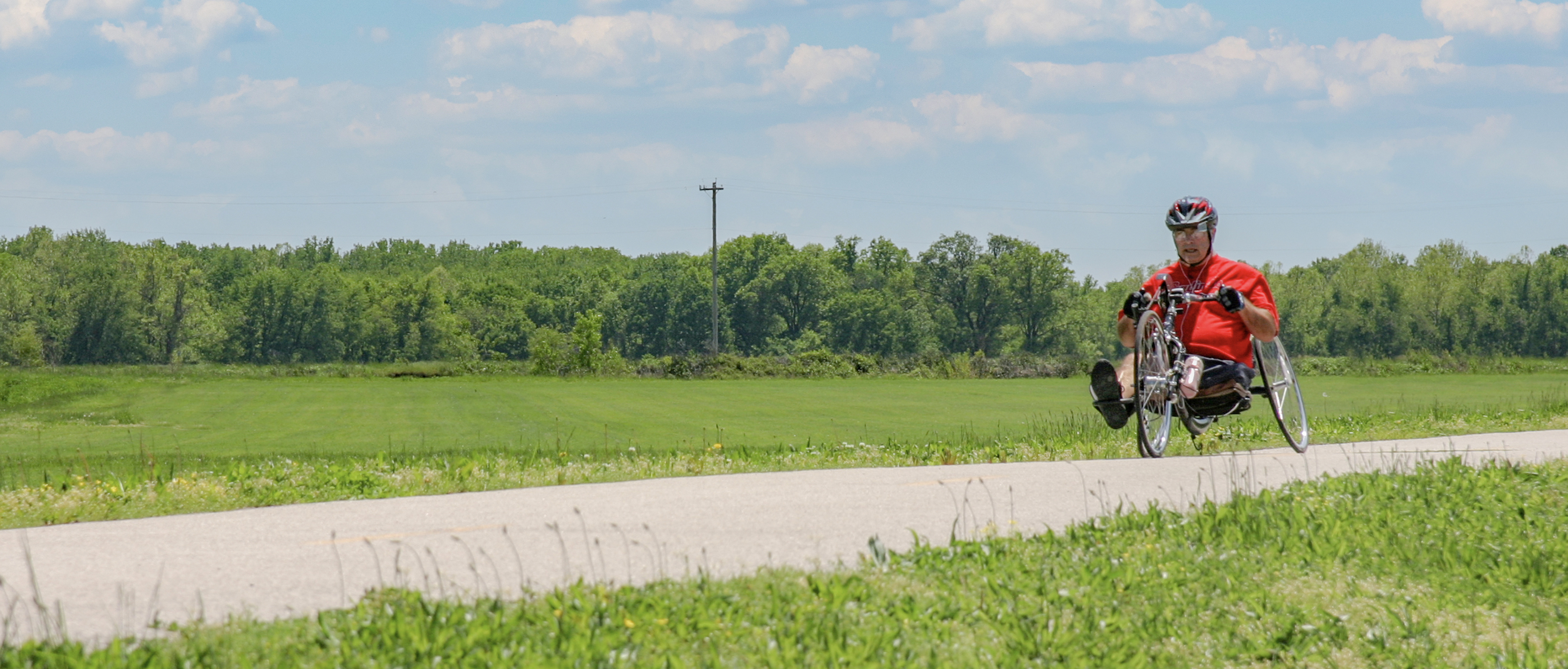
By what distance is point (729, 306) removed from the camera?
394ft

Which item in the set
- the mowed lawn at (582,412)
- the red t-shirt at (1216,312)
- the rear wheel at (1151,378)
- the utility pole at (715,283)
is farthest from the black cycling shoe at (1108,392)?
the utility pole at (715,283)

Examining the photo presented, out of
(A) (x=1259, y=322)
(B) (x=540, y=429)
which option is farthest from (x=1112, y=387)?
(B) (x=540, y=429)

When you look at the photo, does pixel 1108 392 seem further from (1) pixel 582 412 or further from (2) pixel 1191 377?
(1) pixel 582 412

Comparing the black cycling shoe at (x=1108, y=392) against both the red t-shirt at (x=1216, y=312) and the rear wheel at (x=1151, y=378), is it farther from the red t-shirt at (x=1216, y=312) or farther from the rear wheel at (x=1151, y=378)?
the red t-shirt at (x=1216, y=312)

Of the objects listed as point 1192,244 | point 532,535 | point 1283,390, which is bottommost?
point 532,535

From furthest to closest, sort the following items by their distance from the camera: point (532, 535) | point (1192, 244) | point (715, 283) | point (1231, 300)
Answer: point (715, 283) < point (1192, 244) < point (1231, 300) < point (532, 535)

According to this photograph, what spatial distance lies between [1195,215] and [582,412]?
23.2 meters

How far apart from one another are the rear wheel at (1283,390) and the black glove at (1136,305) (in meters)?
1.19

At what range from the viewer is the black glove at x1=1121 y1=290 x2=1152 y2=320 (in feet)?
32.6

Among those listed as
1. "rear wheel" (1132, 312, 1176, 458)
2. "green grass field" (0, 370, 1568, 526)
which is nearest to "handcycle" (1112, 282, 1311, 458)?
"rear wheel" (1132, 312, 1176, 458)

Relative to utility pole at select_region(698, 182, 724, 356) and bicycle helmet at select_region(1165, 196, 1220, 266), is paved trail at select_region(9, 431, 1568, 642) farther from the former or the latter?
utility pole at select_region(698, 182, 724, 356)

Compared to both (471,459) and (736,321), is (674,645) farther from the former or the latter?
(736,321)

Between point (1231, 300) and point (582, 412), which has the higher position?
point (1231, 300)

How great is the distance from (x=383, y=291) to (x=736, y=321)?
112 feet
